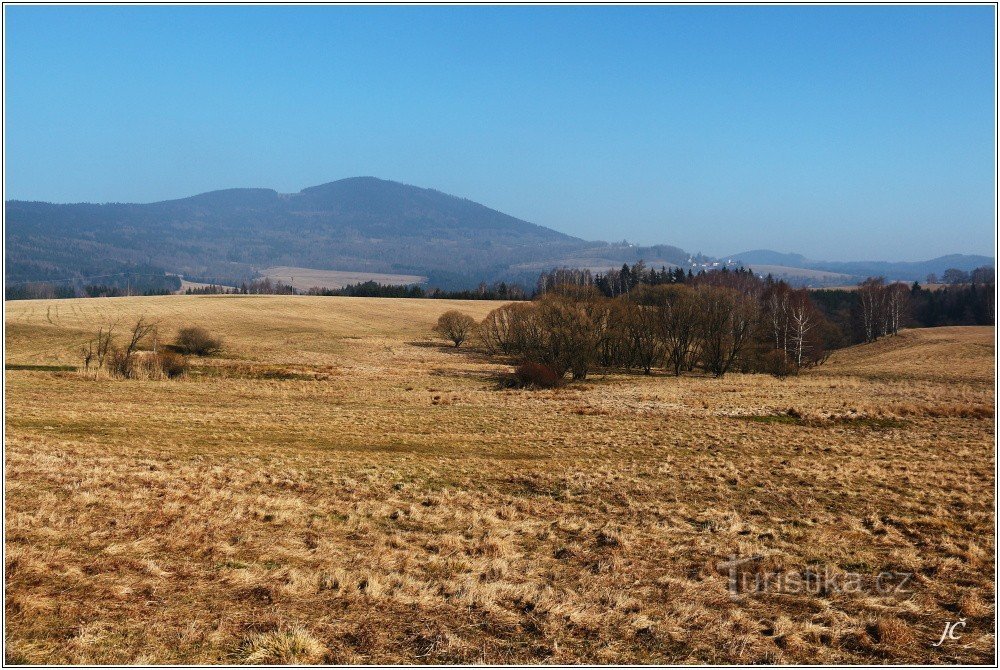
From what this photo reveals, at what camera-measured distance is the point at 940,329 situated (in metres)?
89.8

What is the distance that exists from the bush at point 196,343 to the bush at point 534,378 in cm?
3002

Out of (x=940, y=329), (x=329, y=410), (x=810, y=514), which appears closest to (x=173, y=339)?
(x=329, y=410)

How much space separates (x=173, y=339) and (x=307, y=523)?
61.0 metres

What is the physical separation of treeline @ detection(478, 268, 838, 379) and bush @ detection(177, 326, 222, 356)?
2719 centimetres

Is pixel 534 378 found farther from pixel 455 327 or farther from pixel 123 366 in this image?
pixel 455 327

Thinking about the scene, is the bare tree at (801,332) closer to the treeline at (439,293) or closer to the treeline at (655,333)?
the treeline at (655,333)

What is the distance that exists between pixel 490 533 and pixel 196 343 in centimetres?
5625

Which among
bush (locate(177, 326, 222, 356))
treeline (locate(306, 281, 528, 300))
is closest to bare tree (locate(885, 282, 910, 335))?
treeline (locate(306, 281, 528, 300))

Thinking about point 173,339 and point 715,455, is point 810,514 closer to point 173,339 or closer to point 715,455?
point 715,455

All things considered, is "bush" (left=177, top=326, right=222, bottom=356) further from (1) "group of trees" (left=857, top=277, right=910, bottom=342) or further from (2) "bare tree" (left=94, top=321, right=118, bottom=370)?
(1) "group of trees" (left=857, top=277, right=910, bottom=342)

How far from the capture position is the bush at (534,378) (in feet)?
155

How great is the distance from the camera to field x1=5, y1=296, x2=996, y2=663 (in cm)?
815

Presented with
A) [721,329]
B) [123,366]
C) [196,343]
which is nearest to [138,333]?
[196,343]

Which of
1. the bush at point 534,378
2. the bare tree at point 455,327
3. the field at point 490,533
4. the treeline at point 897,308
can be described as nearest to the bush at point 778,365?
the bush at point 534,378
